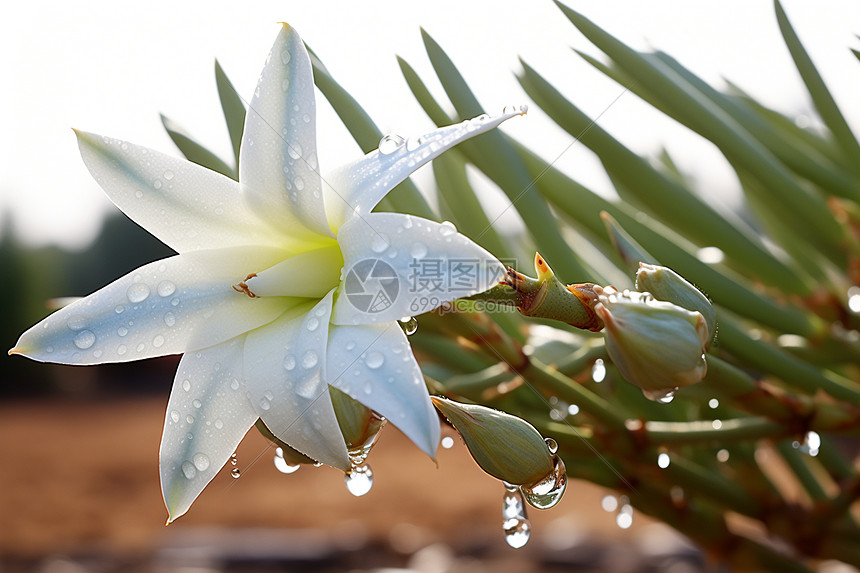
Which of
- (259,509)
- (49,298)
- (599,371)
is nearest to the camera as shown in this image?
(599,371)

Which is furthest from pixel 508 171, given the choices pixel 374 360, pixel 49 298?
pixel 49 298

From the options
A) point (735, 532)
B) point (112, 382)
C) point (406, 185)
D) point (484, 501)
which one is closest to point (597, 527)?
point (484, 501)

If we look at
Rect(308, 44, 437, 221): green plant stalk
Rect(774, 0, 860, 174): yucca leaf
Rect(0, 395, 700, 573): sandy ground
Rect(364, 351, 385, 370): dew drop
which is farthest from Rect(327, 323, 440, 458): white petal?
Rect(0, 395, 700, 573): sandy ground

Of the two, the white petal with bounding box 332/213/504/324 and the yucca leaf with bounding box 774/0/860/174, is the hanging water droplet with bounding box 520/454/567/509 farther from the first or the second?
the yucca leaf with bounding box 774/0/860/174

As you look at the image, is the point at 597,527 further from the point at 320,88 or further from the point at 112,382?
the point at 112,382

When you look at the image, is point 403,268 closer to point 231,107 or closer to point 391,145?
point 391,145

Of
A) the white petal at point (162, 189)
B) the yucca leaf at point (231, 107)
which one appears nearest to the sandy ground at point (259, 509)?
the yucca leaf at point (231, 107)

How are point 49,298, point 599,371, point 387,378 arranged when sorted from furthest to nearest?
point 49,298, point 599,371, point 387,378

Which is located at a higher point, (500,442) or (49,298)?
(500,442)
